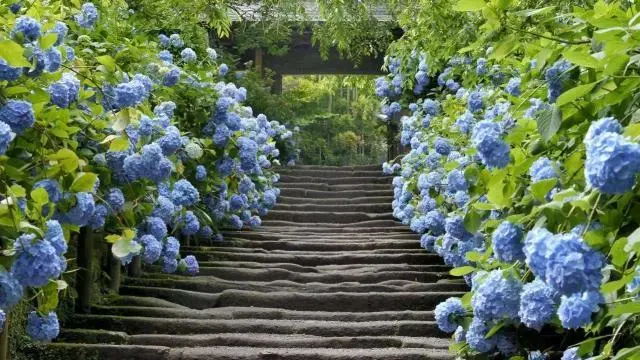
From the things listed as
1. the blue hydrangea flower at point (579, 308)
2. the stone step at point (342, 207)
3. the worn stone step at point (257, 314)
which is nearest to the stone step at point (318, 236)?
the stone step at point (342, 207)

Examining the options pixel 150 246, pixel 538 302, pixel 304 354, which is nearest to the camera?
pixel 538 302

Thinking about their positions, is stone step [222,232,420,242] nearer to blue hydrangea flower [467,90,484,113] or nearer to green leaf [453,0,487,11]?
blue hydrangea flower [467,90,484,113]

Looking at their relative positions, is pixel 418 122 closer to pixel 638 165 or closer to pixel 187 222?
pixel 187 222

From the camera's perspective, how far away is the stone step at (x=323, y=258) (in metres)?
7.32

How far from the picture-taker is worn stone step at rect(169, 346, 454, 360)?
497cm

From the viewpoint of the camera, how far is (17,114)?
3.03 meters

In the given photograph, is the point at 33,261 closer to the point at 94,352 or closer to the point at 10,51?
the point at 10,51

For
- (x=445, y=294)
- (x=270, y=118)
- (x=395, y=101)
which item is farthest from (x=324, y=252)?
(x=270, y=118)

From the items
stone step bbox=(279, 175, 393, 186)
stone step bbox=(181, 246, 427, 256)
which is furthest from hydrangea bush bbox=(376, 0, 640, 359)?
stone step bbox=(279, 175, 393, 186)

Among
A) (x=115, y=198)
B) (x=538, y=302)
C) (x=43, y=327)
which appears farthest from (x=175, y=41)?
(x=538, y=302)

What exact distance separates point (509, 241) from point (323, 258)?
478 centimetres

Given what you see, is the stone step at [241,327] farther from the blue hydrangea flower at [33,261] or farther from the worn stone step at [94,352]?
the blue hydrangea flower at [33,261]

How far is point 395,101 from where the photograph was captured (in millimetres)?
11984

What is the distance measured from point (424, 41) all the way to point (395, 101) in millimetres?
3561
